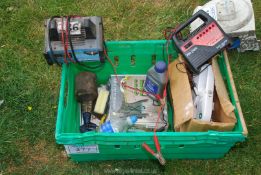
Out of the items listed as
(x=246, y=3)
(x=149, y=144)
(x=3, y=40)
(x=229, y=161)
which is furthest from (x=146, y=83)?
(x=3, y=40)

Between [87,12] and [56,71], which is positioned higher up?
[87,12]

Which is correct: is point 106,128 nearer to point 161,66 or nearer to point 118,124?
point 118,124

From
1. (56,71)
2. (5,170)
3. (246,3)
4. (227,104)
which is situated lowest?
(5,170)

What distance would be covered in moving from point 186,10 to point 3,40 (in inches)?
59.7

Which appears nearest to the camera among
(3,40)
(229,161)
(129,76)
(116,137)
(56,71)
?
(116,137)

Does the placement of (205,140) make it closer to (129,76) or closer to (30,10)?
(129,76)

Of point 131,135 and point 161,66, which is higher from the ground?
point 161,66

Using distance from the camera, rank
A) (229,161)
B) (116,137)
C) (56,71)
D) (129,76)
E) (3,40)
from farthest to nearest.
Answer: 1. (3,40)
2. (56,71)
3. (129,76)
4. (229,161)
5. (116,137)

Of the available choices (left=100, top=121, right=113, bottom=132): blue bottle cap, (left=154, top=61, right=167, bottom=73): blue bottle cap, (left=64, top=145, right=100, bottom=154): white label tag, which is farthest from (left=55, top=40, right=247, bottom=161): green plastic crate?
(left=154, top=61, right=167, bottom=73): blue bottle cap

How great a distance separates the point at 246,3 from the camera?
265 centimetres

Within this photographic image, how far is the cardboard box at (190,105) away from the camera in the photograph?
2.03 meters

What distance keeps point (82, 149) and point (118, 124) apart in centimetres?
28

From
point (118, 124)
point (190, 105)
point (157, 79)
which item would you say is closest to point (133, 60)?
point (157, 79)

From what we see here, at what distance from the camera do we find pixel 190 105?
208 centimetres
